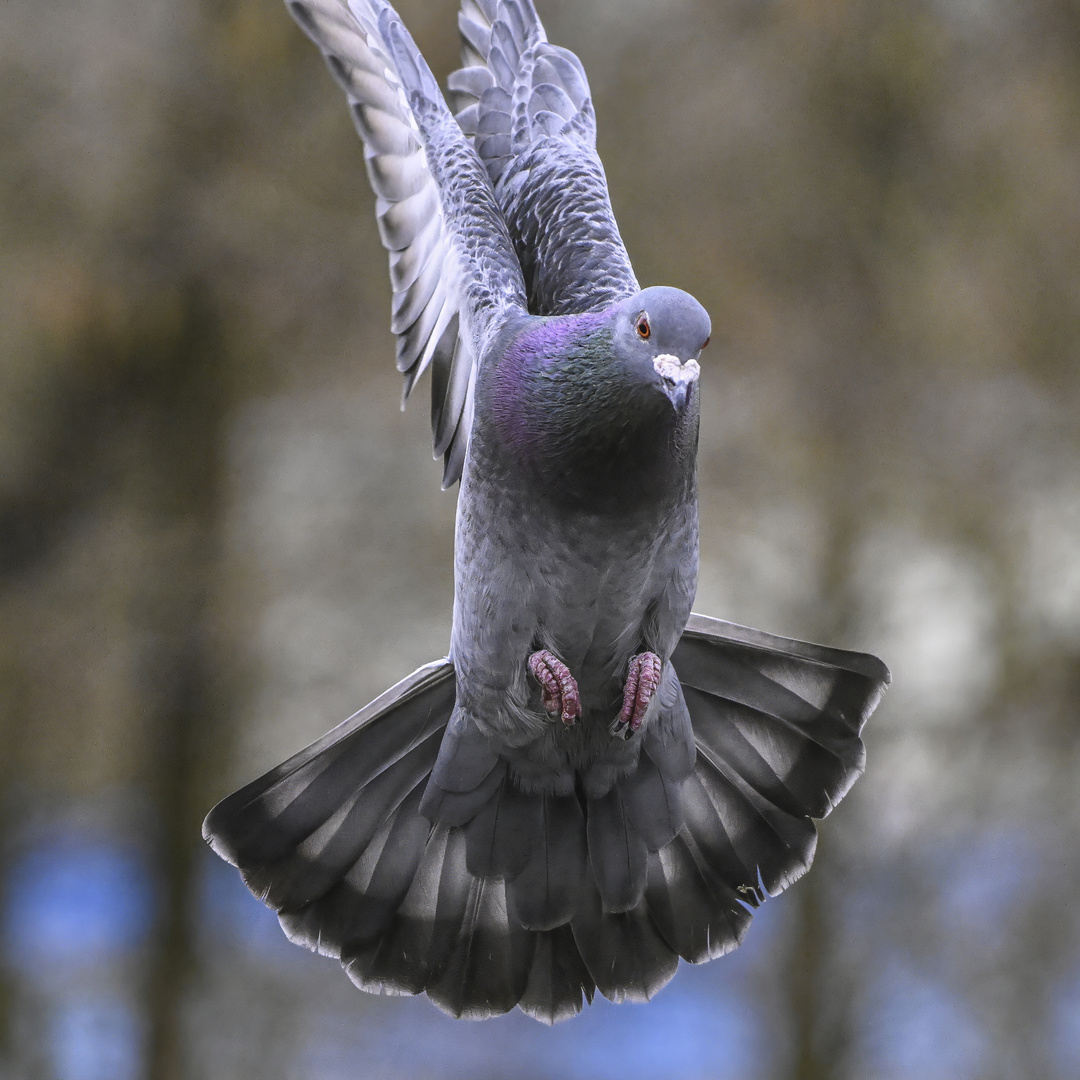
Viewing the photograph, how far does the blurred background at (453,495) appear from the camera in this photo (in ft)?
27.4

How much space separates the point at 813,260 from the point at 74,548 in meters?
5.41

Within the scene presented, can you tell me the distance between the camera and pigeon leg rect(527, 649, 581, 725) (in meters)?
2.88

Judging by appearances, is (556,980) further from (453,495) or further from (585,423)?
Answer: (453,495)

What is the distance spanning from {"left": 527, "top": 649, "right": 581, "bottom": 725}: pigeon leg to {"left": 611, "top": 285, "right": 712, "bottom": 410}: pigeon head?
31.2 inches

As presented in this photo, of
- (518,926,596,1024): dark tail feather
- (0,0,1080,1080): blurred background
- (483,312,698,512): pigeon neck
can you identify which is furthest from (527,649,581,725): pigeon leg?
(0,0,1080,1080): blurred background

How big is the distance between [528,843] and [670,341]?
5.33 feet

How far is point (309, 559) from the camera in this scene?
347 inches

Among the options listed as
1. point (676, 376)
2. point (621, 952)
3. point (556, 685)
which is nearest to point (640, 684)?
point (556, 685)

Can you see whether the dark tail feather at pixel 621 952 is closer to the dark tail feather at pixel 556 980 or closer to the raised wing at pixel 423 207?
the dark tail feather at pixel 556 980

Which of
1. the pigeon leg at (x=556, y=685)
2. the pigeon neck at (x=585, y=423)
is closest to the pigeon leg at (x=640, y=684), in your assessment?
the pigeon leg at (x=556, y=685)

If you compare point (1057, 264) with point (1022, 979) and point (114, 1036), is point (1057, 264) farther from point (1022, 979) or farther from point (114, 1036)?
point (114, 1036)

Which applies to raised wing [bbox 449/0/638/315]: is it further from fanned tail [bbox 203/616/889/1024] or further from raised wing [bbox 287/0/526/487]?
fanned tail [bbox 203/616/889/1024]

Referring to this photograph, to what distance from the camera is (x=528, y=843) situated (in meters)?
3.44

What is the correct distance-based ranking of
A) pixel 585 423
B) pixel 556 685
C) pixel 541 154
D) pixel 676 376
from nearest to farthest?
1. pixel 676 376
2. pixel 585 423
3. pixel 556 685
4. pixel 541 154
